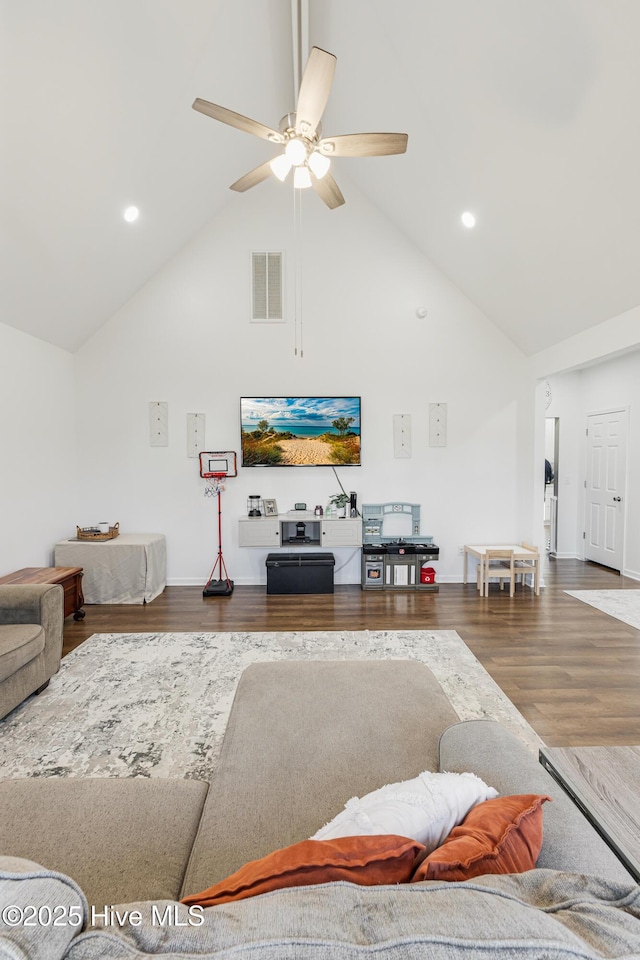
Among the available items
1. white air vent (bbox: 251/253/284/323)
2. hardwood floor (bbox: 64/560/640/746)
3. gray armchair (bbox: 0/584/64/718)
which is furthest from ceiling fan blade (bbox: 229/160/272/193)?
hardwood floor (bbox: 64/560/640/746)

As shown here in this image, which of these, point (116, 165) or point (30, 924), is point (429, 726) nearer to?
point (30, 924)

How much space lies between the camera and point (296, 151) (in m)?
2.73

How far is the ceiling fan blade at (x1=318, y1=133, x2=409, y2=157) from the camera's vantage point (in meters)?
2.64

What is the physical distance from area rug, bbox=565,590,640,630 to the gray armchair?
14.8 feet

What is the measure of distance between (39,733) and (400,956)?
265cm

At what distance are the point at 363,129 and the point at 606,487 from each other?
16.5ft

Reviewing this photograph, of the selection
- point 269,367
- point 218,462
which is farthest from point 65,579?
point 269,367

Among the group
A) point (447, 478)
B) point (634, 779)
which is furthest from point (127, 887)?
point (447, 478)

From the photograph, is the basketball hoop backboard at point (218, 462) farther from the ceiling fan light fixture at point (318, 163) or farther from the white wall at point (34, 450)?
the ceiling fan light fixture at point (318, 163)

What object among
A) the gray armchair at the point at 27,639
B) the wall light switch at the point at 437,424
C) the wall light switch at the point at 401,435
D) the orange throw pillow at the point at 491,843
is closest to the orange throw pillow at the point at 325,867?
the orange throw pillow at the point at 491,843

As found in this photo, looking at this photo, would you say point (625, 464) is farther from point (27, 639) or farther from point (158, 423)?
point (27, 639)

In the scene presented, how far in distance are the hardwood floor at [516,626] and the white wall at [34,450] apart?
932 mm

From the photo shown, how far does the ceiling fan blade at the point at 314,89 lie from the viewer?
224 cm

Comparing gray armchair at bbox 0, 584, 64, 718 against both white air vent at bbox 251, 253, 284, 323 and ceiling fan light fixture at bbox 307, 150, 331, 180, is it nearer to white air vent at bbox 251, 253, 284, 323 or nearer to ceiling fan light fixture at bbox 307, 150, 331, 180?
ceiling fan light fixture at bbox 307, 150, 331, 180
